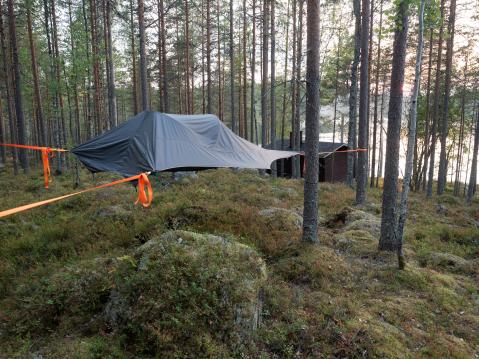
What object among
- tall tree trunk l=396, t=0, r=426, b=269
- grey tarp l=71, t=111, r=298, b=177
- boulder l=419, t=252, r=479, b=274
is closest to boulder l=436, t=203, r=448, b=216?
boulder l=419, t=252, r=479, b=274

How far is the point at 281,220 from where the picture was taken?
26.3ft

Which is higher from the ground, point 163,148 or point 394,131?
point 394,131

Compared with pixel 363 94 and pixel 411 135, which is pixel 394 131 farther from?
pixel 363 94

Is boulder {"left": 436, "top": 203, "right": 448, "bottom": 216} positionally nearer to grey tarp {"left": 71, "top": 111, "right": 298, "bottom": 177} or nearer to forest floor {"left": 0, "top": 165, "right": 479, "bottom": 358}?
forest floor {"left": 0, "top": 165, "right": 479, "bottom": 358}

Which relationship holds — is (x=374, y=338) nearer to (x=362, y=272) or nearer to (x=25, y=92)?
(x=362, y=272)

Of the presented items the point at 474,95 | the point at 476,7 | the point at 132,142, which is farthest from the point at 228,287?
the point at 474,95

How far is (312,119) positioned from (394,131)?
2.05 metres

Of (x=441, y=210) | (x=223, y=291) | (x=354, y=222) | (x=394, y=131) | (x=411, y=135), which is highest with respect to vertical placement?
(x=394, y=131)

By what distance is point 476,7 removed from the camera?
15430 mm

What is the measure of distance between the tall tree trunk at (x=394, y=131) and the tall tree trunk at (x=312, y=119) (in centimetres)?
175

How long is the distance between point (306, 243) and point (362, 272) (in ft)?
4.15

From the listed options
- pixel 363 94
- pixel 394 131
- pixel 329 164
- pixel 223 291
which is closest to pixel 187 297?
pixel 223 291

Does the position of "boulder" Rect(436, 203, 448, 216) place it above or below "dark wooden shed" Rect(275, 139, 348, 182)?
below

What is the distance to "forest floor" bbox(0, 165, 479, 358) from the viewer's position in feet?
13.5
